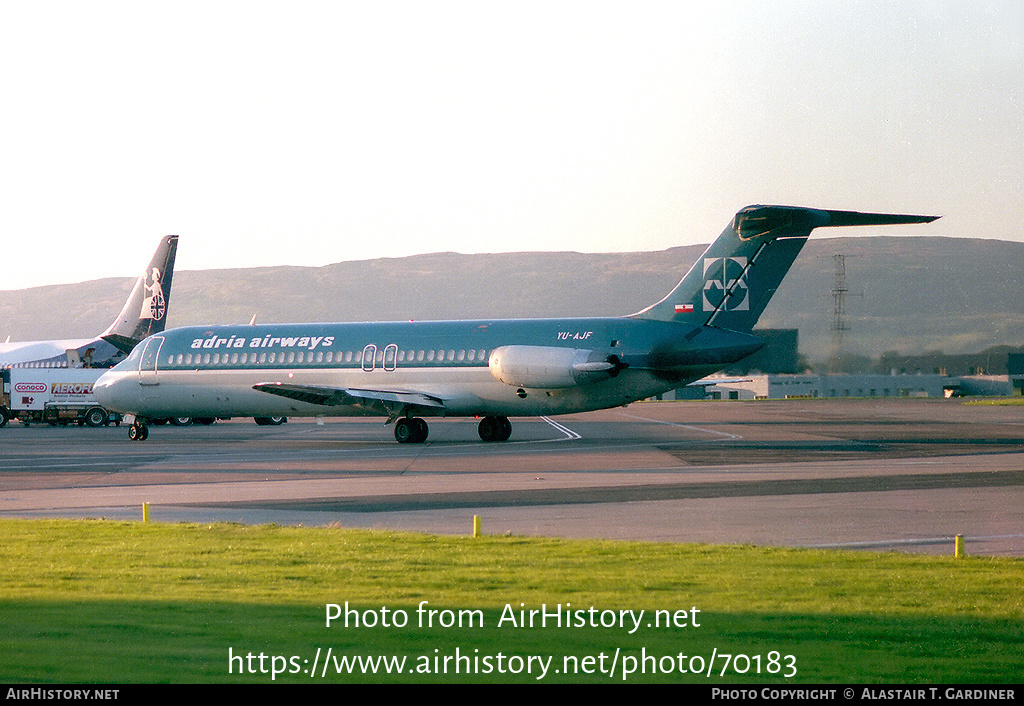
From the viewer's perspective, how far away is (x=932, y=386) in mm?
118562

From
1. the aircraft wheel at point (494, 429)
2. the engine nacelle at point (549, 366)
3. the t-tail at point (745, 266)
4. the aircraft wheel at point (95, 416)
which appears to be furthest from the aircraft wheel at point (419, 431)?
the aircraft wheel at point (95, 416)

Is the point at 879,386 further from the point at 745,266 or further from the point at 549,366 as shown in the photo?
the point at 549,366

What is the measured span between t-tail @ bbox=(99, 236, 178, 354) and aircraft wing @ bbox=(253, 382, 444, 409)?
38.9 m

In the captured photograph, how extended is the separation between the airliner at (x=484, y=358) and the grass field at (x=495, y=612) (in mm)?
22463

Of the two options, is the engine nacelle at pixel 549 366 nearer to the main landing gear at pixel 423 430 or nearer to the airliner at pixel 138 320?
the main landing gear at pixel 423 430

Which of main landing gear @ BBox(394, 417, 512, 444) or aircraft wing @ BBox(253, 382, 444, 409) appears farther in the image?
main landing gear @ BBox(394, 417, 512, 444)

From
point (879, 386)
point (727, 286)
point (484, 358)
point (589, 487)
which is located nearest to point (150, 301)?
point (484, 358)

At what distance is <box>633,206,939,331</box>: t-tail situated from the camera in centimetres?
3481

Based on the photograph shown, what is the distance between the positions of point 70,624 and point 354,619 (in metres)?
2.11

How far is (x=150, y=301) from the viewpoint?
75.1 metres

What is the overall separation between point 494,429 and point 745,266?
33.4 ft

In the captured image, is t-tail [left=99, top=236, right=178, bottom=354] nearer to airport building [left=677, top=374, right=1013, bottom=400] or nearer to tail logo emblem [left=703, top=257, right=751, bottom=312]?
tail logo emblem [left=703, top=257, right=751, bottom=312]

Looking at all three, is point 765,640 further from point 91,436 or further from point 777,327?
point 777,327
